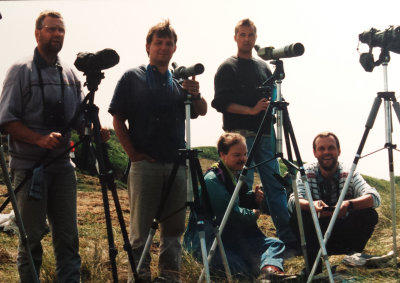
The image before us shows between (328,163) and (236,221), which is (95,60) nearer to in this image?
(236,221)

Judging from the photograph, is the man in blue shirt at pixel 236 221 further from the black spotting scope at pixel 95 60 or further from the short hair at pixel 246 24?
the black spotting scope at pixel 95 60

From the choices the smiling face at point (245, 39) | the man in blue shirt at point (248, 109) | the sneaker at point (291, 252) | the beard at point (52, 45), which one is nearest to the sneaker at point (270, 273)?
the sneaker at point (291, 252)

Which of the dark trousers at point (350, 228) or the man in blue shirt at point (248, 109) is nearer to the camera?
the dark trousers at point (350, 228)

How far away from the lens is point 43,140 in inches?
127

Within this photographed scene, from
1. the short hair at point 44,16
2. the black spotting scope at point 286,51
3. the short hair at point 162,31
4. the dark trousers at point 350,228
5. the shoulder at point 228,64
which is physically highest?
the short hair at point 44,16

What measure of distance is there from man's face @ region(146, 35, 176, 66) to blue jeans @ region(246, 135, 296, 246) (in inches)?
62.5

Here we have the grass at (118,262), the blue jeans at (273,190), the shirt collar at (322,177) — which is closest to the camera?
the grass at (118,262)

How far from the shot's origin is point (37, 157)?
346 cm

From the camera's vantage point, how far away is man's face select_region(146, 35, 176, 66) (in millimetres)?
3742

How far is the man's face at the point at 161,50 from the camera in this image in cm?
374

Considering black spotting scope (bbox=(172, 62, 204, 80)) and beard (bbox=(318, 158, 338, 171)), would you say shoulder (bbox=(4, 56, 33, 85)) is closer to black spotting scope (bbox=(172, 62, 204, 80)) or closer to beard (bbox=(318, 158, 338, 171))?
black spotting scope (bbox=(172, 62, 204, 80))

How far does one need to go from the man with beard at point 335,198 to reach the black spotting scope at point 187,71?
170cm

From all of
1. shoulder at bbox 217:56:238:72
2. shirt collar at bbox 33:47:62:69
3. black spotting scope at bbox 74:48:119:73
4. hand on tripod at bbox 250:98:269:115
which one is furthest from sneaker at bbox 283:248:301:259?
shirt collar at bbox 33:47:62:69

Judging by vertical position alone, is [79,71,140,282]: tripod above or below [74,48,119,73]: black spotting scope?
below
